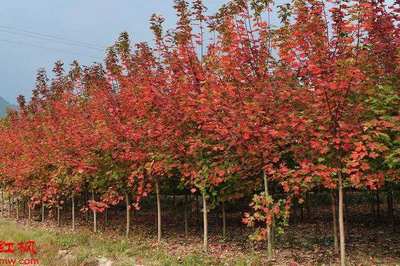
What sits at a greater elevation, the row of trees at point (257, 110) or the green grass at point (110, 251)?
the row of trees at point (257, 110)

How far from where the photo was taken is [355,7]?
6.37 meters

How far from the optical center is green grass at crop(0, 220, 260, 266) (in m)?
8.84

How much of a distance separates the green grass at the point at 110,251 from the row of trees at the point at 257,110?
140cm

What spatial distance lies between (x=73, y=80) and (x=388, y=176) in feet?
38.5

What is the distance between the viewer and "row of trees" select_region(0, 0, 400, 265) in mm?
6742

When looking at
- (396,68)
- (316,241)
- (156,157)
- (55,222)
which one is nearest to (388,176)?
(396,68)

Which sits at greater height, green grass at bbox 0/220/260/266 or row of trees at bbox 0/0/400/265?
row of trees at bbox 0/0/400/265

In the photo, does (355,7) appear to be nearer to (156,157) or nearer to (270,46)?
(270,46)

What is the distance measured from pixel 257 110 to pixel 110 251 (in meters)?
5.25

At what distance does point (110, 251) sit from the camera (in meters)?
10.3

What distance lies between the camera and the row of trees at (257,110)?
6742mm

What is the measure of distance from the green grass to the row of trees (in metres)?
1.40

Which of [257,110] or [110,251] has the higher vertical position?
[257,110]

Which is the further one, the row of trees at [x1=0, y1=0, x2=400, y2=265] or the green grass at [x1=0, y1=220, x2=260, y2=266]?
the green grass at [x1=0, y1=220, x2=260, y2=266]
